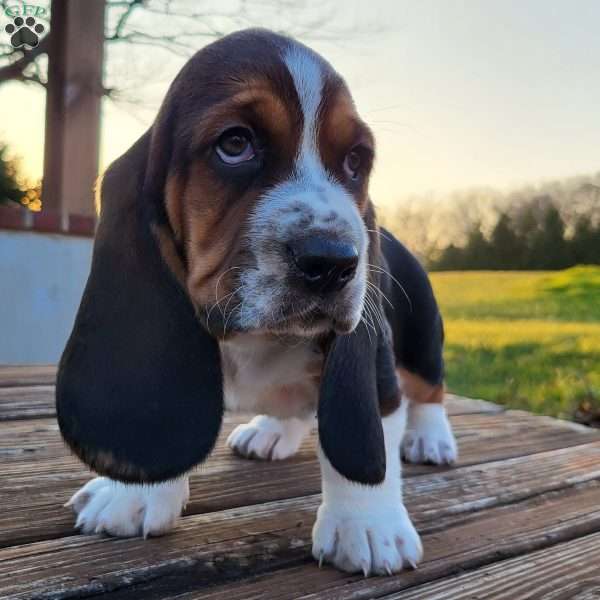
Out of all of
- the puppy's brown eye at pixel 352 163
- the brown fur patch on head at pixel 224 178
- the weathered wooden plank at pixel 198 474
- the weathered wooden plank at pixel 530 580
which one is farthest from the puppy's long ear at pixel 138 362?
the weathered wooden plank at pixel 530 580

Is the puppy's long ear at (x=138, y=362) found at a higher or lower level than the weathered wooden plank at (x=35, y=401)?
higher

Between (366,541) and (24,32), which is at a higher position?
(24,32)

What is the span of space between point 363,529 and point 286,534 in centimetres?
25

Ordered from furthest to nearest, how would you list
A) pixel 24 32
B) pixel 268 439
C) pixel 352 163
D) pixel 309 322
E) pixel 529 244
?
pixel 24 32 < pixel 529 244 < pixel 268 439 < pixel 352 163 < pixel 309 322

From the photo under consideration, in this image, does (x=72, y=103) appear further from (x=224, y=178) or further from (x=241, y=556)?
→ (x=241, y=556)

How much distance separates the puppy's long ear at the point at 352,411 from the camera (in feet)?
6.26

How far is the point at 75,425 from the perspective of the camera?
1847 mm

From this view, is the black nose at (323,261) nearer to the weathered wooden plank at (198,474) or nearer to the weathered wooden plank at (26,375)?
the weathered wooden plank at (198,474)

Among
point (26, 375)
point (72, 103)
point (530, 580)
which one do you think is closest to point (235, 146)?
point (530, 580)

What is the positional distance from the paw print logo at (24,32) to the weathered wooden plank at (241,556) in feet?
19.2

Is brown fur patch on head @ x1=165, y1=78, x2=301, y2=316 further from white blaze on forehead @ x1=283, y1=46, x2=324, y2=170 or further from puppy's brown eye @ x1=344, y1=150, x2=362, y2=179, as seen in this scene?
puppy's brown eye @ x1=344, y1=150, x2=362, y2=179

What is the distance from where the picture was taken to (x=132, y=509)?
2.06m

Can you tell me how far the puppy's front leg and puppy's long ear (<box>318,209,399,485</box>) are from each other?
0.08m

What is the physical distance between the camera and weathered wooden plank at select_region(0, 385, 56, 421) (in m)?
3.27
